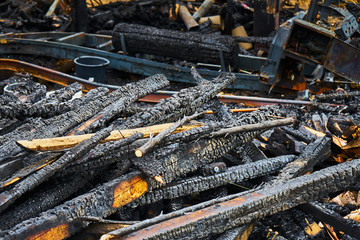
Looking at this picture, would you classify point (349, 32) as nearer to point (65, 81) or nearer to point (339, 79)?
point (339, 79)

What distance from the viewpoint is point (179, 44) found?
331 inches

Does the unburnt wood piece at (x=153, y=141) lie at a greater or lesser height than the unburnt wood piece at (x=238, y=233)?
greater

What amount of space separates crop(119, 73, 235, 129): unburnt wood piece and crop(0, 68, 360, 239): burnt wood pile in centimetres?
1

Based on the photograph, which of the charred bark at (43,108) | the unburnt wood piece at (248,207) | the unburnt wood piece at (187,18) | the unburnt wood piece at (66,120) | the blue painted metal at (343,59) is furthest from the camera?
the unburnt wood piece at (187,18)

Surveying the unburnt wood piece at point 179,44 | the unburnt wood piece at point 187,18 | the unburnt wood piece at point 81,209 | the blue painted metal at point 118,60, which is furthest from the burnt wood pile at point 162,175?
the unburnt wood piece at point 187,18

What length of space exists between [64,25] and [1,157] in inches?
347

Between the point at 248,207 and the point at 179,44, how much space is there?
588 centimetres

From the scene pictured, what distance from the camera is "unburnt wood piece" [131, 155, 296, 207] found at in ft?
10.6

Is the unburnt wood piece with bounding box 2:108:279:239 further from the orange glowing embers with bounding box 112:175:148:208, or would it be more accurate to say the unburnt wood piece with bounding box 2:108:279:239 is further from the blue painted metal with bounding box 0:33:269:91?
the blue painted metal with bounding box 0:33:269:91

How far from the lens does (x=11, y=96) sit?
4203mm

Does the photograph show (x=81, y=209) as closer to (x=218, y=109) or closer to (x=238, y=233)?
(x=238, y=233)

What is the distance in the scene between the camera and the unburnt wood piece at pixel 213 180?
3.24m

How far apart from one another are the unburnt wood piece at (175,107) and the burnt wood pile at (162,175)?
12mm

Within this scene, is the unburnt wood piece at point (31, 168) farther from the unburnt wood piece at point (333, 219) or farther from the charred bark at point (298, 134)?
the charred bark at point (298, 134)
